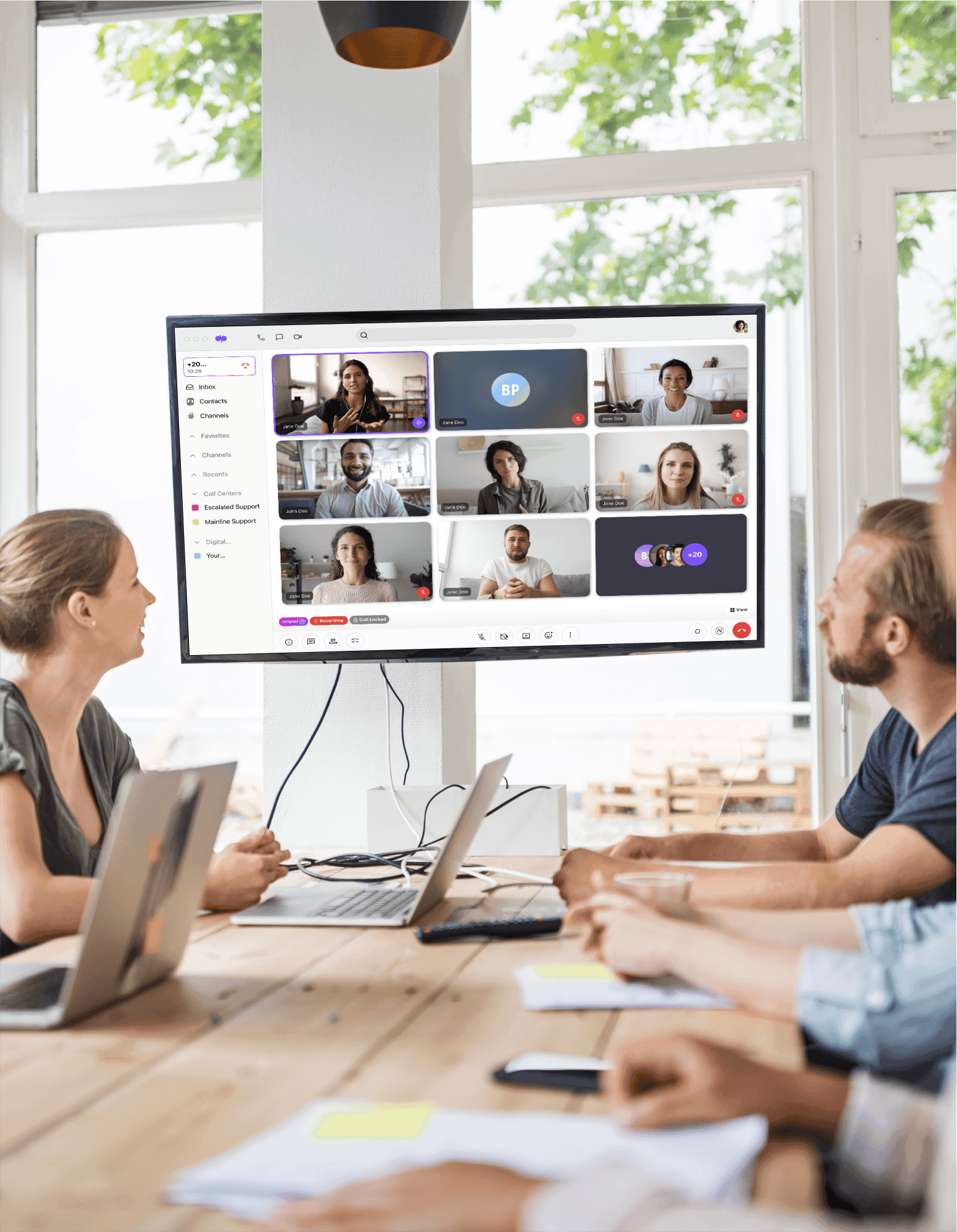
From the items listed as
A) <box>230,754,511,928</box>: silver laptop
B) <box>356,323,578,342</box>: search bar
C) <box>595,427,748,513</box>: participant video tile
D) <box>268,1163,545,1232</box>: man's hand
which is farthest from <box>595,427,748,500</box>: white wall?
<box>268,1163,545,1232</box>: man's hand

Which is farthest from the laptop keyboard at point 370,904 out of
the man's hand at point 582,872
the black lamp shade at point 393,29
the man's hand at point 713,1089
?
the black lamp shade at point 393,29

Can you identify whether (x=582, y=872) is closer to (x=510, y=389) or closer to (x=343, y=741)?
(x=343, y=741)

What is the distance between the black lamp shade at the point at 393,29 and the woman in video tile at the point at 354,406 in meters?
0.68

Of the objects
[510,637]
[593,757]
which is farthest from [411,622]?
[593,757]

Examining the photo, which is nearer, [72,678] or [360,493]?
[72,678]

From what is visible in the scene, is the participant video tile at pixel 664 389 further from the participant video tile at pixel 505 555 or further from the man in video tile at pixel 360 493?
the man in video tile at pixel 360 493

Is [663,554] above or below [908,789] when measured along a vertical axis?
above

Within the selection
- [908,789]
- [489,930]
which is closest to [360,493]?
[489,930]

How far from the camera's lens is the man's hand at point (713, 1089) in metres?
0.80

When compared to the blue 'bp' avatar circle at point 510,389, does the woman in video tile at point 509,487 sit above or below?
below

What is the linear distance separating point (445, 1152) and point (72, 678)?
130 centimetres

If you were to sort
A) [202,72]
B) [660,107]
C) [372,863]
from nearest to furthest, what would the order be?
→ [372,863], [660,107], [202,72]

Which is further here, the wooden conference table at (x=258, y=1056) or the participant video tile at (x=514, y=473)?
the participant video tile at (x=514, y=473)

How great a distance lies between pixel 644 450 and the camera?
→ 2.39 metres
